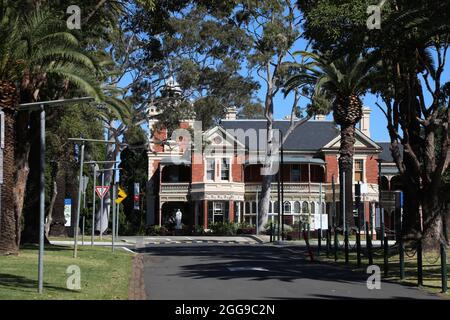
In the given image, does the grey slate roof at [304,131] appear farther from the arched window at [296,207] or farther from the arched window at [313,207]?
the arched window at [313,207]

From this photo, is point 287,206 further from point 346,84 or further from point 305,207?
point 346,84

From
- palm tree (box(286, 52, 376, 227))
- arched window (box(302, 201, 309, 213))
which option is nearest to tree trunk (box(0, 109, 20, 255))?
palm tree (box(286, 52, 376, 227))

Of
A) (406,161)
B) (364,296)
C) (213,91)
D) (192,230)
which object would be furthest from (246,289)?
(192,230)

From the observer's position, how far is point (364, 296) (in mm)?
14156

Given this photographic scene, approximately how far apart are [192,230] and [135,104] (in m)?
16.3

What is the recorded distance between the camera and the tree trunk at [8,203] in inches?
868

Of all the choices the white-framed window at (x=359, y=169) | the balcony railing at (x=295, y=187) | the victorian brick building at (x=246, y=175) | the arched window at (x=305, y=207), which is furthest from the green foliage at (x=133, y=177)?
the white-framed window at (x=359, y=169)

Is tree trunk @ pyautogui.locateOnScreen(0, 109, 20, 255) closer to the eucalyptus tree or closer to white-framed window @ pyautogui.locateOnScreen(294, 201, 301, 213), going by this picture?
the eucalyptus tree

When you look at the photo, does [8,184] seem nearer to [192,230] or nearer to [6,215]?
[6,215]

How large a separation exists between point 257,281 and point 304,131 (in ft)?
167

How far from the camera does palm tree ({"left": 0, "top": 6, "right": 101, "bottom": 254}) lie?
67.6 ft

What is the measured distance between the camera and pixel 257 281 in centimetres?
1698

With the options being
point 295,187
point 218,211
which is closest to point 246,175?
point 218,211

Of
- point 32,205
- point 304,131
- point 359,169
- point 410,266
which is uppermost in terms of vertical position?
point 304,131
